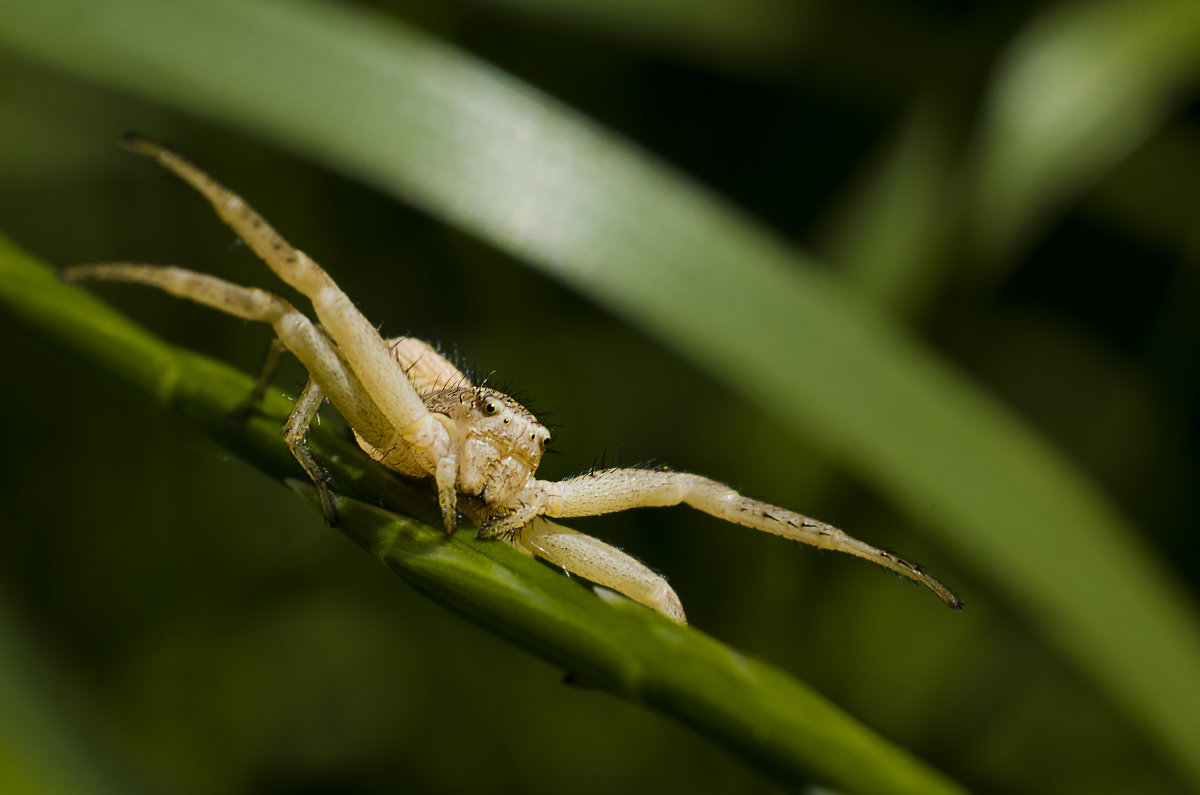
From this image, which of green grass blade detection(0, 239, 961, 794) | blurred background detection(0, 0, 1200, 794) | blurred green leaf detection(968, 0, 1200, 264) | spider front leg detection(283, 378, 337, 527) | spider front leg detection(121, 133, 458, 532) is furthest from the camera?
blurred background detection(0, 0, 1200, 794)

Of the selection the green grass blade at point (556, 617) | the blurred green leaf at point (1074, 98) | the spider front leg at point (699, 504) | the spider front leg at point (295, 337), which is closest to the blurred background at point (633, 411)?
the blurred green leaf at point (1074, 98)

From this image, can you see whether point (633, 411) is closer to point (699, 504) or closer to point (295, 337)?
point (699, 504)

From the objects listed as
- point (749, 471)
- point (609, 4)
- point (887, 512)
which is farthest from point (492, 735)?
point (609, 4)

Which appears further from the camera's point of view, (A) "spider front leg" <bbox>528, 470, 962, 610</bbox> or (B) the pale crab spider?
(A) "spider front leg" <bbox>528, 470, 962, 610</bbox>

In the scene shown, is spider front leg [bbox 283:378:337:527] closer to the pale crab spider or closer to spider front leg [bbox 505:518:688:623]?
the pale crab spider

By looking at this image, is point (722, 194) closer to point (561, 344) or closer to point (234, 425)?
point (561, 344)

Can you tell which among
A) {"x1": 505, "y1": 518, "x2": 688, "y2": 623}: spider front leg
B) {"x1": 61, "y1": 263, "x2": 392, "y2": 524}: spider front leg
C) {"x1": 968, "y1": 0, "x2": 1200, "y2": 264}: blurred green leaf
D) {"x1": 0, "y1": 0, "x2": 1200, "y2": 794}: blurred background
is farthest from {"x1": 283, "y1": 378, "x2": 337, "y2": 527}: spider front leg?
{"x1": 968, "y1": 0, "x2": 1200, "y2": 264}: blurred green leaf

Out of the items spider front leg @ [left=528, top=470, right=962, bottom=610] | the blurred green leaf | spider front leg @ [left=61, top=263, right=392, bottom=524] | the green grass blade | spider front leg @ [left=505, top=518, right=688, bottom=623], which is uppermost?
the blurred green leaf
